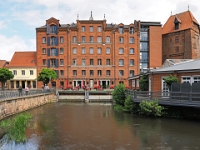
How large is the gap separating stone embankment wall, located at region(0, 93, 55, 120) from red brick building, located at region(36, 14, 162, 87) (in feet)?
57.2

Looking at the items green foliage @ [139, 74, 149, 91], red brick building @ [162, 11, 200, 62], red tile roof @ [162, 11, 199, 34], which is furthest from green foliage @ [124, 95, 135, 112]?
red tile roof @ [162, 11, 199, 34]

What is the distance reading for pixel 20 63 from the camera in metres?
56.7

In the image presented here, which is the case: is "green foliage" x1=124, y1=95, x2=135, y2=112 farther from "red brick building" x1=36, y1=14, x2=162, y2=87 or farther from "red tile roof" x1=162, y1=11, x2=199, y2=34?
"red tile roof" x1=162, y1=11, x2=199, y2=34

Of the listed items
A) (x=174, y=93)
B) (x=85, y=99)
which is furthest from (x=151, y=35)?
(x=174, y=93)

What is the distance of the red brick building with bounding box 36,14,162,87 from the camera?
180 feet

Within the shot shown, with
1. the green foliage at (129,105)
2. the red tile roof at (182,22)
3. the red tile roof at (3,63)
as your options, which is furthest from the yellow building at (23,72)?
the green foliage at (129,105)

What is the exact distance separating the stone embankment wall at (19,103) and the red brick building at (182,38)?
3030cm

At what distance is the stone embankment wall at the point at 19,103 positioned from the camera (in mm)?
21266

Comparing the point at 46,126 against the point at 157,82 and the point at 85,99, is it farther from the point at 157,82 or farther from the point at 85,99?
the point at 85,99

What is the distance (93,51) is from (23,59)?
663 inches

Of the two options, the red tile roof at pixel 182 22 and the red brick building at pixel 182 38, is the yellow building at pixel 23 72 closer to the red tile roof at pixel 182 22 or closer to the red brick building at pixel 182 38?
the red brick building at pixel 182 38

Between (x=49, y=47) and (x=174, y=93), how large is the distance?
40.3 meters

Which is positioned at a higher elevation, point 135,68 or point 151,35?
point 151,35

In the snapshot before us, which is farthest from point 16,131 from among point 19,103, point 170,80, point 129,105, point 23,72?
point 23,72
